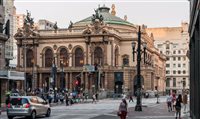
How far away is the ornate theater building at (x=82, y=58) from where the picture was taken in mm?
98312

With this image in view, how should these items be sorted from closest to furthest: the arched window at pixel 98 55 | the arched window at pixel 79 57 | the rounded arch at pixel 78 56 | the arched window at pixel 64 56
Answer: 1. the arched window at pixel 98 55
2. the arched window at pixel 79 57
3. the rounded arch at pixel 78 56
4. the arched window at pixel 64 56

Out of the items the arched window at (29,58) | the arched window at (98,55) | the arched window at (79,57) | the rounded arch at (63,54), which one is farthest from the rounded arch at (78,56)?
the arched window at (29,58)

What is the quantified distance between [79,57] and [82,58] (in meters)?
1.05

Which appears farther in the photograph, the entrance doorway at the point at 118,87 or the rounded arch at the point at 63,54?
the rounded arch at the point at 63,54

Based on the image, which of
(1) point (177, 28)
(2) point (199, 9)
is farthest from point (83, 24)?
(2) point (199, 9)

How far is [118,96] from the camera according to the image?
98.3 meters

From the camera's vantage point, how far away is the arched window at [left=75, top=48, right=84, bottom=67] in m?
101

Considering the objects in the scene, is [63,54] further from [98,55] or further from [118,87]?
[118,87]

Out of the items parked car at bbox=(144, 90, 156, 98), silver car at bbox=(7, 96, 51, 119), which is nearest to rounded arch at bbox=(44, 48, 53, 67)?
parked car at bbox=(144, 90, 156, 98)

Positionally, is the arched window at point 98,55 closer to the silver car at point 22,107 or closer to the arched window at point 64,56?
the arched window at point 64,56

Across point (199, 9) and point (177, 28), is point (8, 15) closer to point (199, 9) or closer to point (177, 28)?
point (177, 28)

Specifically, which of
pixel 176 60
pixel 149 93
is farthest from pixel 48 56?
pixel 176 60

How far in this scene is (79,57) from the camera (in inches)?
4026

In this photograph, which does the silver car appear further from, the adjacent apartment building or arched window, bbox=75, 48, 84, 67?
the adjacent apartment building
